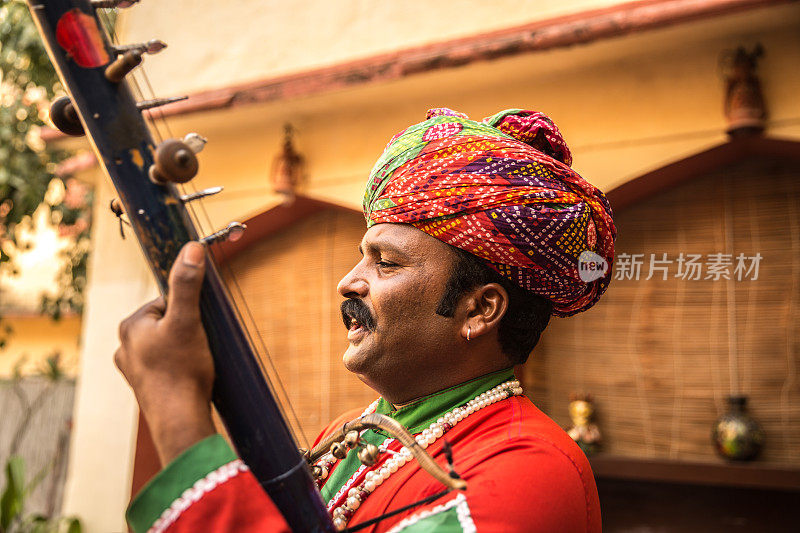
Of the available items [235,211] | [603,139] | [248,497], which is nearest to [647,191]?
[603,139]

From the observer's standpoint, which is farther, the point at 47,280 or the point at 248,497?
the point at 47,280

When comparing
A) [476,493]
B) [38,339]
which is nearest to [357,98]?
[476,493]

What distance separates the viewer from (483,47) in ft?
11.0

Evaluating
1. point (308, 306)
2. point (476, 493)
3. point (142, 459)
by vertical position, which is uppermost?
point (476, 493)

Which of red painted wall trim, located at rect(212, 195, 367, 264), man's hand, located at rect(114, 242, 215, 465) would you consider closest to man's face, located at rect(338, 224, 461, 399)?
man's hand, located at rect(114, 242, 215, 465)

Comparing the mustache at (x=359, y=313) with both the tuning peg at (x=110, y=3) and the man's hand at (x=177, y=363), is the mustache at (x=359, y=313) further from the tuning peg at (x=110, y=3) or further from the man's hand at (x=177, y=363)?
the tuning peg at (x=110, y=3)

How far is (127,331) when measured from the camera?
964 mm

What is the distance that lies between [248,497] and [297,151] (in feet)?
11.9

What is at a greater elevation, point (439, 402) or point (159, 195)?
point (159, 195)

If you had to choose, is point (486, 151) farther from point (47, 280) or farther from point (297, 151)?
point (47, 280)

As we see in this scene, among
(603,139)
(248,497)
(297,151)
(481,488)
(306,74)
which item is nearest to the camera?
(248,497)

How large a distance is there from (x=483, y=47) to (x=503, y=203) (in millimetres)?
2197

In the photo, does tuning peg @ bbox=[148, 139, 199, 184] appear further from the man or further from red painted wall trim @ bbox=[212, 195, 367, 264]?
red painted wall trim @ bbox=[212, 195, 367, 264]

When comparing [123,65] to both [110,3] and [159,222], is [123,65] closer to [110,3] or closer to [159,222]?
[110,3]
